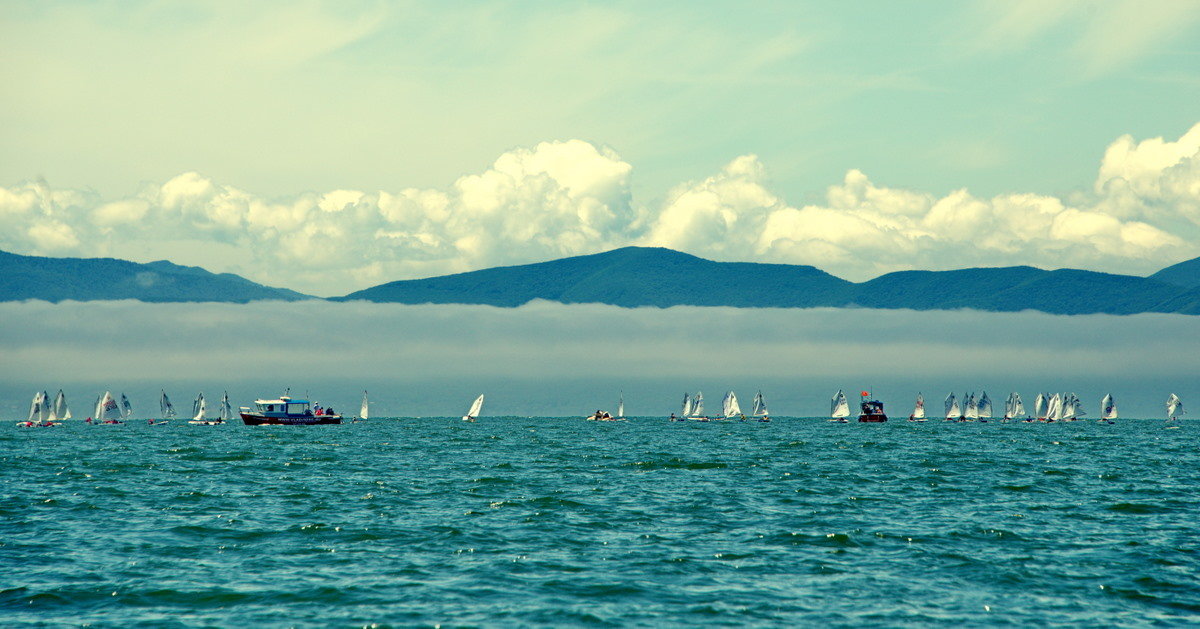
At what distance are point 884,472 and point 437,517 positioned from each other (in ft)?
158

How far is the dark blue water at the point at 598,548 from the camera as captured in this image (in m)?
37.1

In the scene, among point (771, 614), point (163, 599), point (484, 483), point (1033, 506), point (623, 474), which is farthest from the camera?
point (623, 474)

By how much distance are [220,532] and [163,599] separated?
15414 mm

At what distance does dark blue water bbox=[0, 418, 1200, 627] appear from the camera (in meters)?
37.1

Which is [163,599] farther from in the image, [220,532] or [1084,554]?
[1084,554]

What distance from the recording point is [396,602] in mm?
37938

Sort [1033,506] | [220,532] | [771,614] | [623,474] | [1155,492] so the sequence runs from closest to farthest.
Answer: [771,614] < [220,532] < [1033,506] < [1155,492] < [623,474]

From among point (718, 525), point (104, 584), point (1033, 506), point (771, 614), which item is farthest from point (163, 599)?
point (1033, 506)

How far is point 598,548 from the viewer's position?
49062mm

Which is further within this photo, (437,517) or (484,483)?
(484,483)

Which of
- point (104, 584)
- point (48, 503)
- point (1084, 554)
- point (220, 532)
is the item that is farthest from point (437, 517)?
point (1084, 554)

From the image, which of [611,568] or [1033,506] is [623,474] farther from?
[611,568]

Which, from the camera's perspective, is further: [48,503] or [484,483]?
[484,483]

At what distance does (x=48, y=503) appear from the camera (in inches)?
2630
